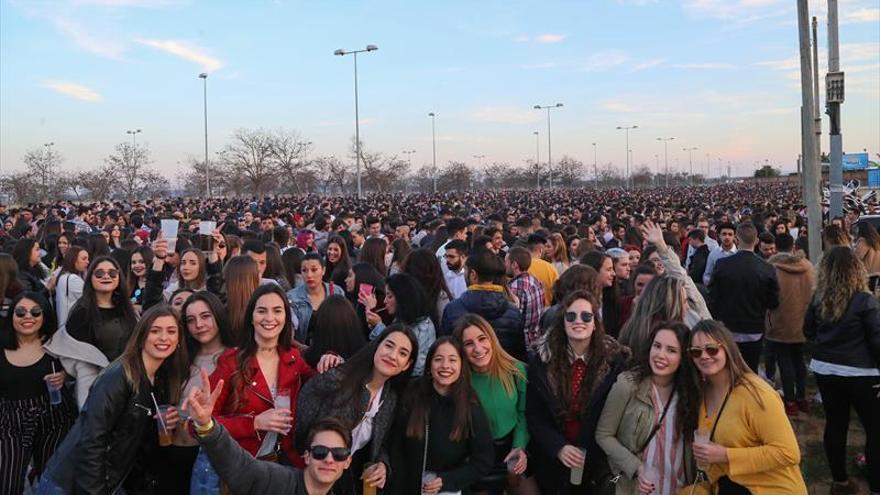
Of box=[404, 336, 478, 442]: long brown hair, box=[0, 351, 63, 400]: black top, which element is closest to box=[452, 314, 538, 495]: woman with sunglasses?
box=[404, 336, 478, 442]: long brown hair

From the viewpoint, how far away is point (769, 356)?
785 centimetres

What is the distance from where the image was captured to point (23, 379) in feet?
14.6

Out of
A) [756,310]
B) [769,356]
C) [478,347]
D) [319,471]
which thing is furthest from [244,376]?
[769,356]

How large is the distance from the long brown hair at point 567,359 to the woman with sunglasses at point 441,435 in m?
0.56

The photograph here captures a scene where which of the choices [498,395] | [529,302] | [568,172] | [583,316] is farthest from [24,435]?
[568,172]

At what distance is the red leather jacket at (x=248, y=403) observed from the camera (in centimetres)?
377

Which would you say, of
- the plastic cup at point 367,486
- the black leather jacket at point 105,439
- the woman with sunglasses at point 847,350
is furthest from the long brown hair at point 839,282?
the black leather jacket at point 105,439

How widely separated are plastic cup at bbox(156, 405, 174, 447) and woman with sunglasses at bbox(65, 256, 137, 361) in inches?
46.8

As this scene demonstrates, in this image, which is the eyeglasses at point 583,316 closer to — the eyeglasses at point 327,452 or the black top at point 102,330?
the eyeglasses at point 327,452

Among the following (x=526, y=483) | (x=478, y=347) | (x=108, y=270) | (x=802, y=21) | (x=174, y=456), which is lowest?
(x=526, y=483)

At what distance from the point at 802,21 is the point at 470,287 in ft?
27.5

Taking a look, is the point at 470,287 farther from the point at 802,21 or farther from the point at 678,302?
the point at 802,21

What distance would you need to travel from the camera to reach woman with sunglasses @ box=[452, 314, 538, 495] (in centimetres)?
413

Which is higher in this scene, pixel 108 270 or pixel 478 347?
pixel 108 270
